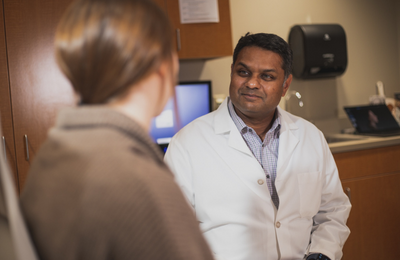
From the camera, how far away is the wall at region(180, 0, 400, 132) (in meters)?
2.84

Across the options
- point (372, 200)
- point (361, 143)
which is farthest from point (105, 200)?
point (372, 200)

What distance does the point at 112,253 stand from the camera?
18.3 inches

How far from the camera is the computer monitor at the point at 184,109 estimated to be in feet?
8.16

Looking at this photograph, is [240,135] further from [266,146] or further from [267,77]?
[267,77]

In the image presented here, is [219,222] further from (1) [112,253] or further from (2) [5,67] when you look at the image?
(2) [5,67]

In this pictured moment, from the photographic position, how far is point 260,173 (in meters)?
1.36

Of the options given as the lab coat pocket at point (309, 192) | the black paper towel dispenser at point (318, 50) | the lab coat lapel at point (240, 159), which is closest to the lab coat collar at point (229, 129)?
the lab coat lapel at point (240, 159)

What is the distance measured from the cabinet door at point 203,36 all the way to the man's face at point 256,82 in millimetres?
923

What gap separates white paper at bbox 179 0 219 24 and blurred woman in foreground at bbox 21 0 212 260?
6.33 feet

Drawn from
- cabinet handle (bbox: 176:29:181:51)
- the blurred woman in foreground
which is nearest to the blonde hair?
the blurred woman in foreground

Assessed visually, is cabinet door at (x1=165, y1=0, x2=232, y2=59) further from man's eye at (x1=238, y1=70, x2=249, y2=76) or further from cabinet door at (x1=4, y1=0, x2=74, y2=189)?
man's eye at (x1=238, y1=70, x2=249, y2=76)

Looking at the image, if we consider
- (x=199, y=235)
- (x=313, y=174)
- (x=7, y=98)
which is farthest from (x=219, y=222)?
(x=7, y=98)

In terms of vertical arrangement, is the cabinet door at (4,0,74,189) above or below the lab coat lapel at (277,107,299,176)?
above

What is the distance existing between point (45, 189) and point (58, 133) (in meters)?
0.08
